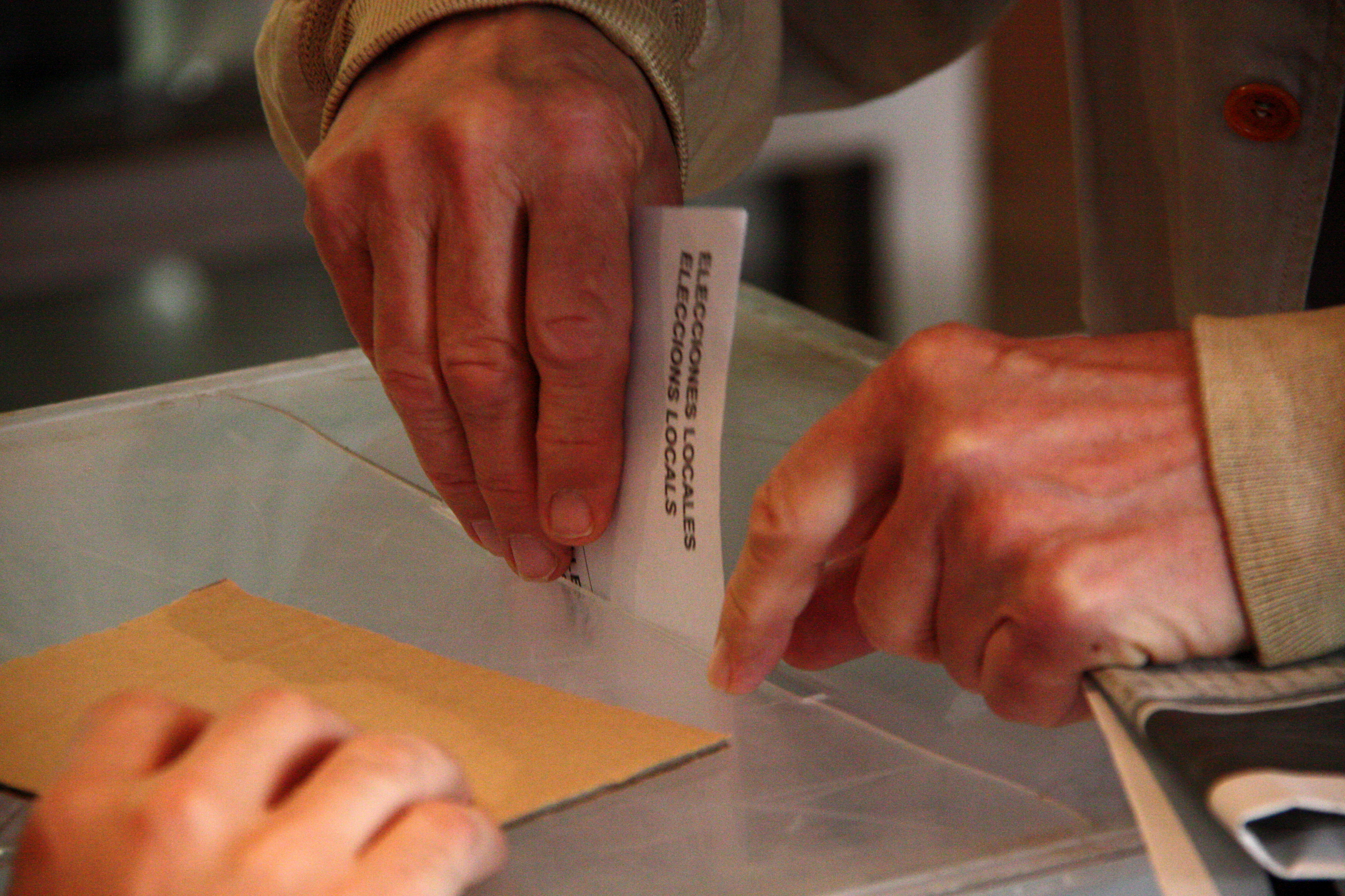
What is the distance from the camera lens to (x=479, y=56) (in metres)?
0.71

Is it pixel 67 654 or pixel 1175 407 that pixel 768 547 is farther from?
pixel 67 654

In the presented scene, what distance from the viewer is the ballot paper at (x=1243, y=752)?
16.8 inches

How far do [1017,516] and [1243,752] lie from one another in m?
0.12

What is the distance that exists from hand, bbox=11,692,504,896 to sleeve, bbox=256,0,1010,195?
0.44 m

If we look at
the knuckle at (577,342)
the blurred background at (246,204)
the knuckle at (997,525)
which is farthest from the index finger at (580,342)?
the blurred background at (246,204)

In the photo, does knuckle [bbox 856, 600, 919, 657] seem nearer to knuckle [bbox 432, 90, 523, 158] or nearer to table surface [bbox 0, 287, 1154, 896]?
table surface [bbox 0, 287, 1154, 896]

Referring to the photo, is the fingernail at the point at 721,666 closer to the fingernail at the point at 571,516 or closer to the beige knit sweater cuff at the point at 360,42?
the fingernail at the point at 571,516

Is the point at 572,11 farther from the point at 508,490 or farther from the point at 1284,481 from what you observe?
the point at 1284,481

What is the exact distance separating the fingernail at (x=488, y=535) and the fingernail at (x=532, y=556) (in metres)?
0.02

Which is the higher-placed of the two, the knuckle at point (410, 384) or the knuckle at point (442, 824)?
the knuckle at point (410, 384)

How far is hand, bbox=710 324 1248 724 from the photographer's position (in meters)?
0.50

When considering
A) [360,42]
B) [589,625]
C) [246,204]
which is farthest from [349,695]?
[246,204]

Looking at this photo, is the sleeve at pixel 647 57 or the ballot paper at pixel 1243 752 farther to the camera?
the sleeve at pixel 647 57

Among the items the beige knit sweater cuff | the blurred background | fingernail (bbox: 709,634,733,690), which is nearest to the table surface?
fingernail (bbox: 709,634,733,690)
